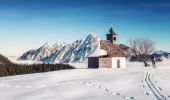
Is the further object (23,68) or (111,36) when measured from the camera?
(111,36)

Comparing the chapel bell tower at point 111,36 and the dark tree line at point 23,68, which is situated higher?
the chapel bell tower at point 111,36

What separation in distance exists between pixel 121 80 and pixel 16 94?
32.0 ft

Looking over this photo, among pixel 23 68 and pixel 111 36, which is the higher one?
pixel 111 36

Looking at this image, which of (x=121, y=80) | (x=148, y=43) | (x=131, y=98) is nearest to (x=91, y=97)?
(x=131, y=98)

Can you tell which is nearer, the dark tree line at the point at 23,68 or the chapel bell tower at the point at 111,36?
the dark tree line at the point at 23,68

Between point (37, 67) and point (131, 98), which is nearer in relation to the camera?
point (131, 98)

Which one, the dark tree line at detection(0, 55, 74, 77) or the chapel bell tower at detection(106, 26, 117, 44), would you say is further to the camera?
the chapel bell tower at detection(106, 26, 117, 44)

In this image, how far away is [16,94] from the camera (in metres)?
24.3

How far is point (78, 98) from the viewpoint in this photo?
21.5 metres

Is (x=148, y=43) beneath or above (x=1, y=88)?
above

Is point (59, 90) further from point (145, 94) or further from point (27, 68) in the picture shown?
point (27, 68)

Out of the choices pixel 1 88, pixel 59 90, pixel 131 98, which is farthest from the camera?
pixel 1 88

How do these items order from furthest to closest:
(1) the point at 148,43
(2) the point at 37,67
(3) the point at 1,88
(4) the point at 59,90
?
(1) the point at 148,43
(2) the point at 37,67
(3) the point at 1,88
(4) the point at 59,90

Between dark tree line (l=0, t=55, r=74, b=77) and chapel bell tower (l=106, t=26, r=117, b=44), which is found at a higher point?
chapel bell tower (l=106, t=26, r=117, b=44)
